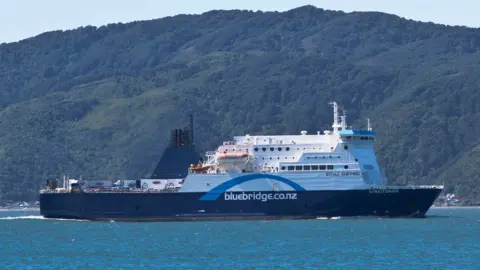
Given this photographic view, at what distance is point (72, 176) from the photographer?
19325 centimetres

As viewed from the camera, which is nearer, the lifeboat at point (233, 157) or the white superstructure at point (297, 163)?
the white superstructure at point (297, 163)

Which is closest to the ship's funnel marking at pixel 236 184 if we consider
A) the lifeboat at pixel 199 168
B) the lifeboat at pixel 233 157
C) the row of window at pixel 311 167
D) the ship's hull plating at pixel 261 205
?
the ship's hull plating at pixel 261 205

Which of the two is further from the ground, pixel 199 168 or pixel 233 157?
pixel 233 157

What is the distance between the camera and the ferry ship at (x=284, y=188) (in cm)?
8369

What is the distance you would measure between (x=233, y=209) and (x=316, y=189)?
18.7 ft

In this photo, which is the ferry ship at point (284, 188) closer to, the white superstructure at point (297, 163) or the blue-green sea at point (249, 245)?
the white superstructure at point (297, 163)

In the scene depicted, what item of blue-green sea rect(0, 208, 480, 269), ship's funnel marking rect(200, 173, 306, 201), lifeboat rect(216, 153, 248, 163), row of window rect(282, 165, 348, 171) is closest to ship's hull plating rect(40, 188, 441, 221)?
ship's funnel marking rect(200, 173, 306, 201)

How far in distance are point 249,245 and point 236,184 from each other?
19.3m

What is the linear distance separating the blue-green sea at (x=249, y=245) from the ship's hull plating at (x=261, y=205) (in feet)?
2.23

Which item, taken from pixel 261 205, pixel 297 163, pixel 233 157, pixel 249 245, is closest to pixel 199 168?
pixel 233 157

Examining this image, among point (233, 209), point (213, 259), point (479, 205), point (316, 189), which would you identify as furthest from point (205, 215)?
point (479, 205)

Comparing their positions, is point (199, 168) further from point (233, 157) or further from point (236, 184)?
point (236, 184)

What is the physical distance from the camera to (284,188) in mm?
83875

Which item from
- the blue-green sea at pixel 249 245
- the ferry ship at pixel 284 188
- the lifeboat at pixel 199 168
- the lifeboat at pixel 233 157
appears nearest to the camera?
the blue-green sea at pixel 249 245
